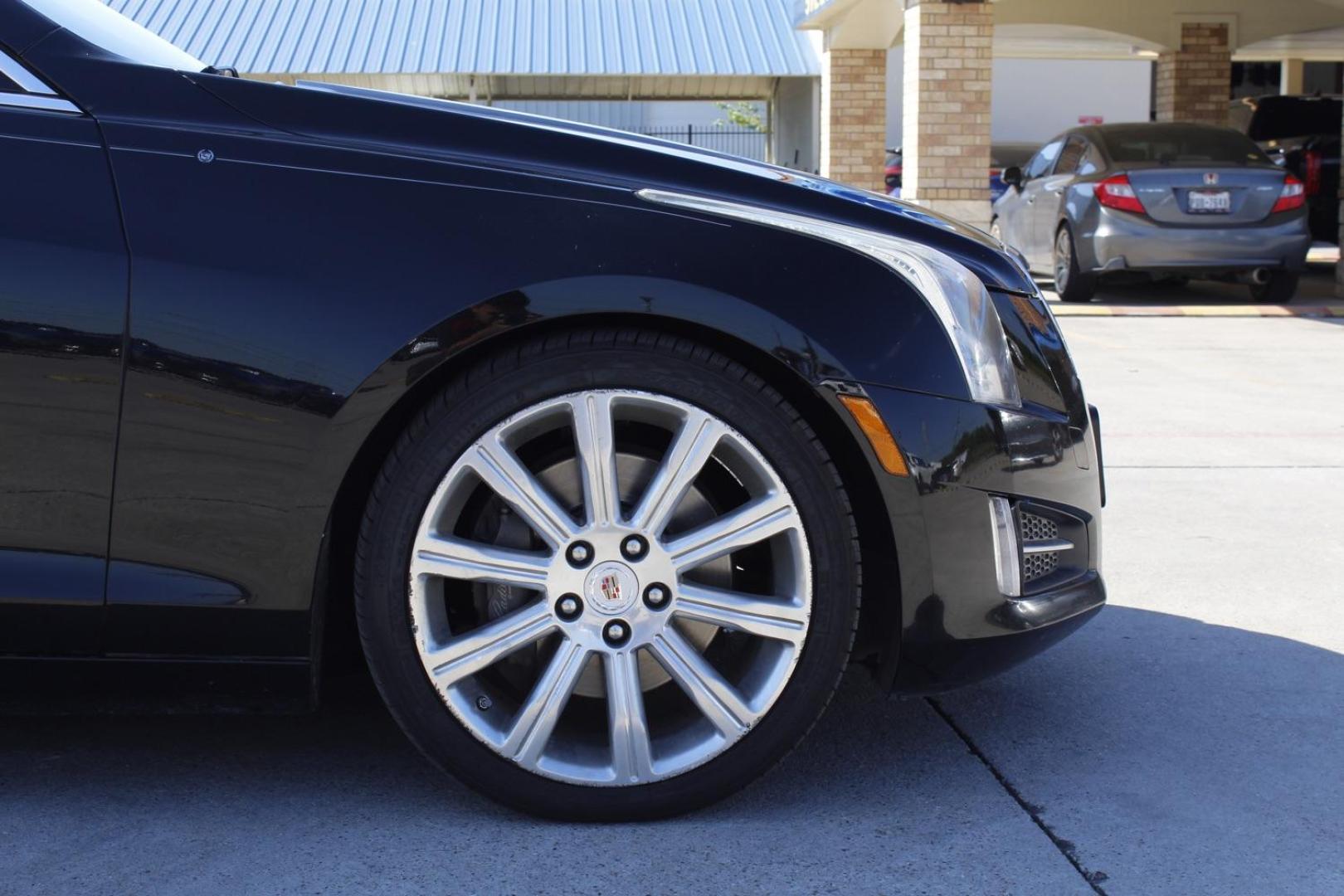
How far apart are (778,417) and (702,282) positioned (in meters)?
0.26

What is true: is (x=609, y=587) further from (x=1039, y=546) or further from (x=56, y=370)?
(x=56, y=370)

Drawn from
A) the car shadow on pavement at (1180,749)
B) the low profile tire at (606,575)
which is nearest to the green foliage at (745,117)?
the car shadow on pavement at (1180,749)

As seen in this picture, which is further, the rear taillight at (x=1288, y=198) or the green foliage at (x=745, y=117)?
the green foliage at (x=745, y=117)

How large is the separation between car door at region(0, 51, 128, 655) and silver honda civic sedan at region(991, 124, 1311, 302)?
1095 centimetres

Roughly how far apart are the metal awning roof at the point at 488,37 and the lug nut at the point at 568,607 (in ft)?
62.3

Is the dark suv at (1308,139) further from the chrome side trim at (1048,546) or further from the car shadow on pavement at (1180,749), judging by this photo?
the chrome side trim at (1048,546)

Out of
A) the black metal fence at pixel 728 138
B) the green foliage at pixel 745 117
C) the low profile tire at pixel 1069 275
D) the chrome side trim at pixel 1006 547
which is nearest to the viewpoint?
the chrome side trim at pixel 1006 547

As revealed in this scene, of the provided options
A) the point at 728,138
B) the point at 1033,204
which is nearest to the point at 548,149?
the point at 1033,204

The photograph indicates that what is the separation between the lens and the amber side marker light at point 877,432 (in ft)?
8.59

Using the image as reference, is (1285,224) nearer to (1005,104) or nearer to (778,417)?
(778,417)

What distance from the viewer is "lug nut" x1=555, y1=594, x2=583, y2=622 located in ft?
8.63

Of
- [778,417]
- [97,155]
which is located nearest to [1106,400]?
[778,417]

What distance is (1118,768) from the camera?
9.98ft

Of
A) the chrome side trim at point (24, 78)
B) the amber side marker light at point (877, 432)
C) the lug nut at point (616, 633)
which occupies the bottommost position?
the lug nut at point (616, 633)
